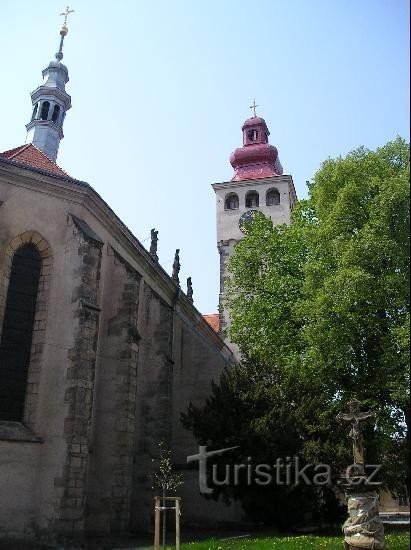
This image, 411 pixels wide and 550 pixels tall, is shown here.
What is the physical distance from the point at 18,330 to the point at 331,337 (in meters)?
8.32

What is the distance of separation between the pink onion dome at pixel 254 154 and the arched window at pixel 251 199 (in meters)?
1.77

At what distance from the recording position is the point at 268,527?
1580 centimetres

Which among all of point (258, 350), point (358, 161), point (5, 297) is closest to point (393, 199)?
point (358, 161)

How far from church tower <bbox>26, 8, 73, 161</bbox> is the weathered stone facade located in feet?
31.9

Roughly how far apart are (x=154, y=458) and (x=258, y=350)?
4839 millimetres

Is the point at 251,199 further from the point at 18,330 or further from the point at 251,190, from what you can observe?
the point at 18,330

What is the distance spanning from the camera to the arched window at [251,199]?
36.4 metres

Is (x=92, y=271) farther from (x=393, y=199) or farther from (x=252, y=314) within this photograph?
Result: (x=393, y=199)

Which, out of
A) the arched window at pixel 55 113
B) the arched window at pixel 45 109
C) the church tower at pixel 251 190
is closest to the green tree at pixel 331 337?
the arched window at pixel 55 113

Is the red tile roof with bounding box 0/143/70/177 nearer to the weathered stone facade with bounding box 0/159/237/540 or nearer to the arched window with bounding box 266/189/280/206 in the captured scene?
the weathered stone facade with bounding box 0/159/237/540

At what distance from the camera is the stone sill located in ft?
39.8

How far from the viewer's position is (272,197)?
3625 centimetres

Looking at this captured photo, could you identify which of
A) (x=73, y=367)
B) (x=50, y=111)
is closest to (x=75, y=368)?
(x=73, y=367)

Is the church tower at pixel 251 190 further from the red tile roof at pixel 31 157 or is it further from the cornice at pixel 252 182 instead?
the red tile roof at pixel 31 157
